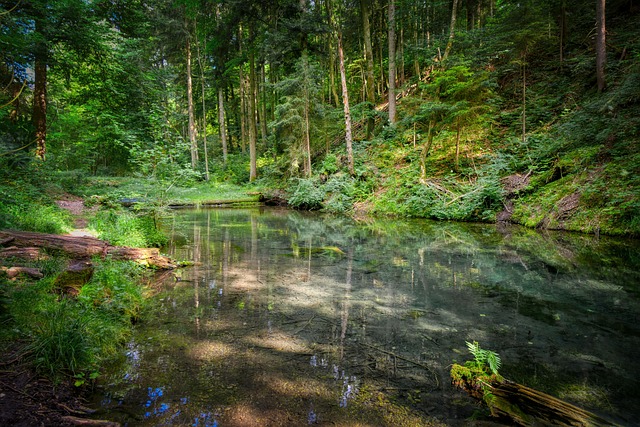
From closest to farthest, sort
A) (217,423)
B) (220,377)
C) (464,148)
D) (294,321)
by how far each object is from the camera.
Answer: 1. (217,423)
2. (220,377)
3. (294,321)
4. (464,148)

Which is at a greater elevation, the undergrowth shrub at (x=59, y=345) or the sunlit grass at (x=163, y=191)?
the sunlit grass at (x=163, y=191)

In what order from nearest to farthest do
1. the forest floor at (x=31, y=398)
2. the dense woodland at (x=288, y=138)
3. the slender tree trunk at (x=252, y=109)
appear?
1. the forest floor at (x=31, y=398)
2. the dense woodland at (x=288, y=138)
3. the slender tree trunk at (x=252, y=109)

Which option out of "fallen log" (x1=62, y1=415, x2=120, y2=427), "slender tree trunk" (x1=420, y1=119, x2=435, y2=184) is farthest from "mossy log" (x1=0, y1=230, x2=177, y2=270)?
"slender tree trunk" (x1=420, y1=119, x2=435, y2=184)

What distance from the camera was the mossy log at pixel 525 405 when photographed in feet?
7.55

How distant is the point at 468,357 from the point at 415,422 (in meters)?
1.18

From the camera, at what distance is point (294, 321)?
165 inches

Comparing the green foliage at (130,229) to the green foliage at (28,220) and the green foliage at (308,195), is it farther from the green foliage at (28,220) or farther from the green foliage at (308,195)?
the green foliage at (308,195)

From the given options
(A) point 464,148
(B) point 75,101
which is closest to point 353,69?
(A) point 464,148

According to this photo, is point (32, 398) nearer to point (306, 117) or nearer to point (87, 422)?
point (87, 422)

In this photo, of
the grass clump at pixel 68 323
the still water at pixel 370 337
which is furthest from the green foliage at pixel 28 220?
the grass clump at pixel 68 323

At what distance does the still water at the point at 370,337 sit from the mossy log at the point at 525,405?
14 cm

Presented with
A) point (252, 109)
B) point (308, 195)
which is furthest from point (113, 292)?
point (252, 109)

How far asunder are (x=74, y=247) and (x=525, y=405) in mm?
6602

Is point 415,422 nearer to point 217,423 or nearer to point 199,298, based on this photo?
point 217,423
